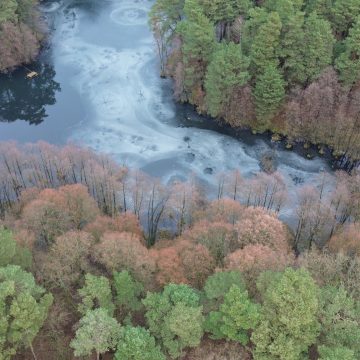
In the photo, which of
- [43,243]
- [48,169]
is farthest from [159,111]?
[43,243]

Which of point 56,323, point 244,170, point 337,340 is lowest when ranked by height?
point 244,170

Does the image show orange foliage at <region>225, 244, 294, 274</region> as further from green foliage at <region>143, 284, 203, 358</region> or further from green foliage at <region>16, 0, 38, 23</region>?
green foliage at <region>16, 0, 38, 23</region>

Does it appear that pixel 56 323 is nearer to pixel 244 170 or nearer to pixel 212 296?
pixel 212 296

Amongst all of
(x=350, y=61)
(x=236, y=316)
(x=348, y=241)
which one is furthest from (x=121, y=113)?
(x=236, y=316)

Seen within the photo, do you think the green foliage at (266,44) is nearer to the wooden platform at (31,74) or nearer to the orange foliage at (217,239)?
the orange foliage at (217,239)

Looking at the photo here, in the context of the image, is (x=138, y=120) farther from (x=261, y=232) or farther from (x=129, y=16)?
(x=261, y=232)

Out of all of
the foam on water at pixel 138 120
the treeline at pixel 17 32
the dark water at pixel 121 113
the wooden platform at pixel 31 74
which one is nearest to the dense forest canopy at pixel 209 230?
the treeline at pixel 17 32

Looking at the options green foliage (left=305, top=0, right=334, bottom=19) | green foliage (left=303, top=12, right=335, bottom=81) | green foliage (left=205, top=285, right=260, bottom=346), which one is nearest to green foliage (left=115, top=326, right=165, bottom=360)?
green foliage (left=205, top=285, right=260, bottom=346)
